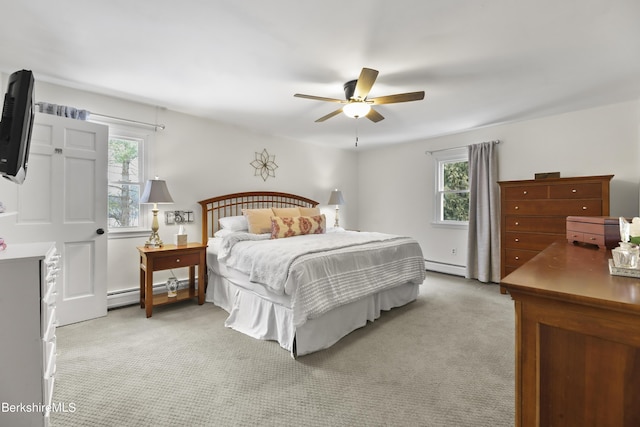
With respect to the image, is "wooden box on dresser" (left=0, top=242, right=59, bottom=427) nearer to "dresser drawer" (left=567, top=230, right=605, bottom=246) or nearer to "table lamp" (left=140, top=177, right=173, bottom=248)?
"table lamp" (left=140, top=177, right=173, bottom=248)

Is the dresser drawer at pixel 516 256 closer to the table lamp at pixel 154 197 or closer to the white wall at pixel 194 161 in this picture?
the white wall at pixel 194 161

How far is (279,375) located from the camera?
6.63 ft

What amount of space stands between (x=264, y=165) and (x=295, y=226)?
1.42 metres

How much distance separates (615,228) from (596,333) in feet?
3.82

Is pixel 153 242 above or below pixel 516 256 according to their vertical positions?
above

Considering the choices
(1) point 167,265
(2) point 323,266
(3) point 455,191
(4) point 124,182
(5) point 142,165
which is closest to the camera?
(2) point 323,266

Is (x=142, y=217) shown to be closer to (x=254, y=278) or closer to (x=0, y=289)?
(x=254, y=278)

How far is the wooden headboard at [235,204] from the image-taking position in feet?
13.0

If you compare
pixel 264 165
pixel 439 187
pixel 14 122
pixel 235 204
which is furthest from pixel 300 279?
pixel 439 187

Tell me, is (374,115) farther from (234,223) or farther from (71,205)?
(71,205)

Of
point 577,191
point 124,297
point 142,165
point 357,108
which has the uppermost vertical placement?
point 357,108

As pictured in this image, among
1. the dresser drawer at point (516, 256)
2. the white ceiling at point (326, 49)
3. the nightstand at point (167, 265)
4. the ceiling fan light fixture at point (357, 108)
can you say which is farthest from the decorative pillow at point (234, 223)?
the dresser drawer at point (516, 256)

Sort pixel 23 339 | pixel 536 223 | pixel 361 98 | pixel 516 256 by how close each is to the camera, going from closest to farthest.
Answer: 1. pixel 23 339
2. pixel 361 98
3. pixel 536 223
4. pixel 516 256

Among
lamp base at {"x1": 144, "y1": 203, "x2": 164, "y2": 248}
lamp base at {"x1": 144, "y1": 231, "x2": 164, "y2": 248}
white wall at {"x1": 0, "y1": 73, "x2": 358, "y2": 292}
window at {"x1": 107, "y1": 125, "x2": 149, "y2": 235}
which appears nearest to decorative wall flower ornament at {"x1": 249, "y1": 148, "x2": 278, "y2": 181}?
white wall at {"x1": 0, "y1": 73, "x2": 358, "y2": 292}
